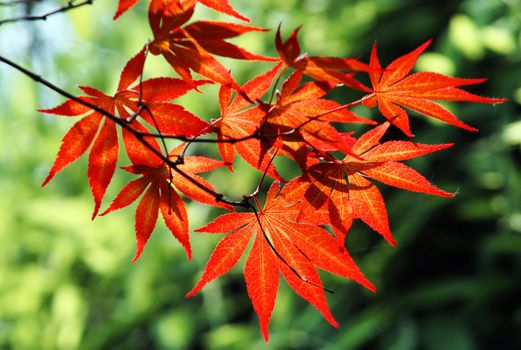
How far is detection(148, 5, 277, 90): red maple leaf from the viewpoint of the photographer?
1.18 ft

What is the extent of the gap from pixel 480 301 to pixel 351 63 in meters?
1.82

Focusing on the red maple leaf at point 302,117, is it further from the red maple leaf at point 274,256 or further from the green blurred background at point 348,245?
the green blurred background at point 348,245

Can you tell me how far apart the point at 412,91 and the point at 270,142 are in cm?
11

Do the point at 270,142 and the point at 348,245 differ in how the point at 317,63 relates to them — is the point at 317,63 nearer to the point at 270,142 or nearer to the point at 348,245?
the point at 270,142

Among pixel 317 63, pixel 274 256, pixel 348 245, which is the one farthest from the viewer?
pixel 348 245

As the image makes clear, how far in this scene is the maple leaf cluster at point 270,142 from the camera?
0.37 metres

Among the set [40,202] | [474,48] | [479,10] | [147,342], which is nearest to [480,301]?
[474,48]

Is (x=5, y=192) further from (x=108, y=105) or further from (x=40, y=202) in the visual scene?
(x=108, y=105)

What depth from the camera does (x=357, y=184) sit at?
1.43ft

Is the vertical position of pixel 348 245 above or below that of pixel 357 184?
below

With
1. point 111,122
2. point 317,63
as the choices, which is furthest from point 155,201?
point 317,63

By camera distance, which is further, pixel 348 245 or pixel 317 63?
pixel 348 245

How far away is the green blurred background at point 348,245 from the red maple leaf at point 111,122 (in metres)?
1.44

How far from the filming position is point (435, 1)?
2.39m
